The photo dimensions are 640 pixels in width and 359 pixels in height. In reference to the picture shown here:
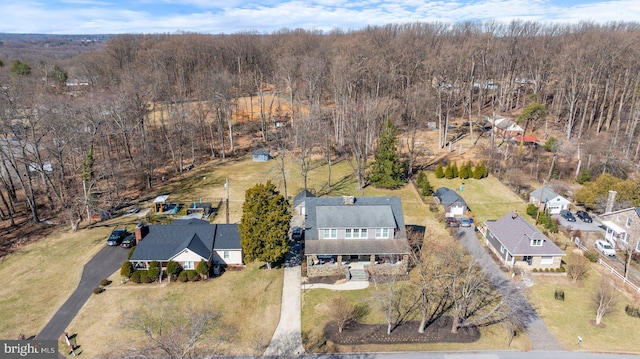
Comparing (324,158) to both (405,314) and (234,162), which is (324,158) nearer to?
(234,162)

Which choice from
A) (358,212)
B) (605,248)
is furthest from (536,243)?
(358,212)

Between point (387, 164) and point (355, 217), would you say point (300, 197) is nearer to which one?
point (355, 217)

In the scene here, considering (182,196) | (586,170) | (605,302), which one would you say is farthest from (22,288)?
(586,170)

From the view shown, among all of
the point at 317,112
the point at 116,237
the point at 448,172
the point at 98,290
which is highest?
the point at 317,112

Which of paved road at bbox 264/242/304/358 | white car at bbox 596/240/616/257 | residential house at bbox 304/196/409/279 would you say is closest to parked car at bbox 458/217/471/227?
residential house at bbox 304/196/409/279

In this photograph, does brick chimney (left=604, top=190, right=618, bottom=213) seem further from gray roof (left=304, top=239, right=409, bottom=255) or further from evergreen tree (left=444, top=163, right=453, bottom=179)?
gray roof (left=304, top=239, right=409, bottom=255)

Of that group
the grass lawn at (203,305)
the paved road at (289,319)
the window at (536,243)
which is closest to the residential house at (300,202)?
the paved road at (289,319)
